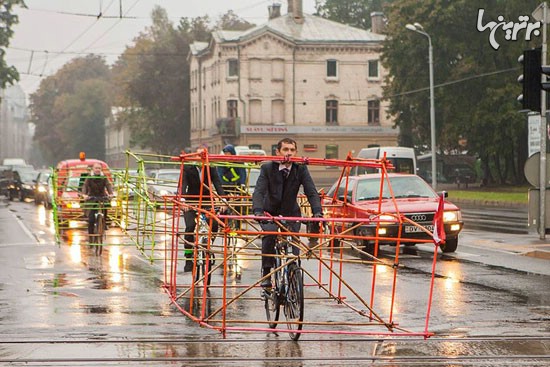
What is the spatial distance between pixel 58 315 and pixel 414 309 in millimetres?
3755

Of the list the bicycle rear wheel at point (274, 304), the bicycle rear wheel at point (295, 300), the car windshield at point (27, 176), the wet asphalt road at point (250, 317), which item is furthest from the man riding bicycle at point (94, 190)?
the car windshield at point (27, 176)

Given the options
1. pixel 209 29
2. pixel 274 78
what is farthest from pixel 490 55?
pixel 209 29

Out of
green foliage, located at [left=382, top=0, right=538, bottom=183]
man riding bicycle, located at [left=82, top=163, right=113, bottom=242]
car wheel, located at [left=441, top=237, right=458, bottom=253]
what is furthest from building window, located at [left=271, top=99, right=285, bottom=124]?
car wheel, located at [left=441, top=237, right=458, bottom=253]

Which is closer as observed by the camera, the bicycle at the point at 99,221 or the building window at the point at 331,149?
the bicycle at the point at 99,221

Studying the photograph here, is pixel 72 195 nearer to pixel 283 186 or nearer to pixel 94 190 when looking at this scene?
pixel 94 190

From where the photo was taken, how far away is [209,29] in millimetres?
100062

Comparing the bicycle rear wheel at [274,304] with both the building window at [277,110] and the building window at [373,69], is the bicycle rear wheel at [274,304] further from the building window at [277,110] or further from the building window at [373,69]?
the building window at [373,69]

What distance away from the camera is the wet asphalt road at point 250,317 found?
9.18 metres

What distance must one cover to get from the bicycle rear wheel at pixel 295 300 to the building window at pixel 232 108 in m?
78.4

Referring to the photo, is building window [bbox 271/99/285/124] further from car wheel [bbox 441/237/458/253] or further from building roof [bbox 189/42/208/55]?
car wheel [bbox 441/237/458/253]

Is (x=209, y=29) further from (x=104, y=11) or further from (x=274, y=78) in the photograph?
(x=104, y=11)

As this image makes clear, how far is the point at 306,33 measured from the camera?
90.8 meters

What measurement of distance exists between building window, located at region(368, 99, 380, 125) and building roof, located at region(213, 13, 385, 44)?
491 cm

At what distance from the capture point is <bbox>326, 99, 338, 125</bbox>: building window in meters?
90.1
